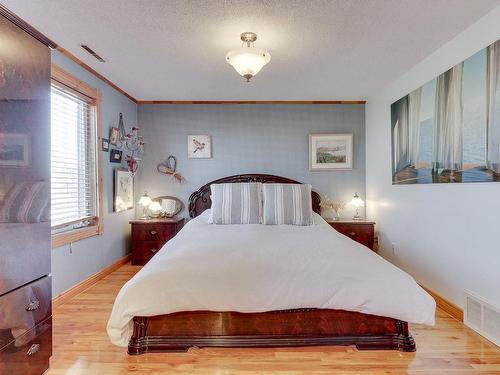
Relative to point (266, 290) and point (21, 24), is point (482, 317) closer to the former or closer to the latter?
point (266, 290)

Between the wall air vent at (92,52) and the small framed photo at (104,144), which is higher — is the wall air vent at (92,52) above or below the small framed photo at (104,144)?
above

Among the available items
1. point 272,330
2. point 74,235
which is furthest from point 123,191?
point 272,330

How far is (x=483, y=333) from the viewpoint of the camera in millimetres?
2160

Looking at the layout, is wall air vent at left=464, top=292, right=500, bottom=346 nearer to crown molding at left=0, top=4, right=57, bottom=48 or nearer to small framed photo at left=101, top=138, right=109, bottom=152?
crown molding at left=0, top=4, right=57, bottom=48

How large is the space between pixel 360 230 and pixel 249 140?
194 centimetres

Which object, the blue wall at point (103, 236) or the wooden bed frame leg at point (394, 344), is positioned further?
the blue wall at point (103, 236)

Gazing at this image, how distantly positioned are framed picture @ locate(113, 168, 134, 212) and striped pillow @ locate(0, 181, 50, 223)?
2.23 metres

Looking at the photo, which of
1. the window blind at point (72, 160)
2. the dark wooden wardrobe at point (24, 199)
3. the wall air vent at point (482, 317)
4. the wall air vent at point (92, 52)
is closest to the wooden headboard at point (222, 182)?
the window blind at point (72, 160)

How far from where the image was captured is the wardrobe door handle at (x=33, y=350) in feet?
5.07

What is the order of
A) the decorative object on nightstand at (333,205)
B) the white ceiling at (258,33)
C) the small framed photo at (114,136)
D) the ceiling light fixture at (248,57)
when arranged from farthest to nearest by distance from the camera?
1. the decorative object on nightstand at (333,205)
2. the small framed photo at (114,136)
3. the ceiling light fixture at (248,57)
4. the white ceiling at (258,33)

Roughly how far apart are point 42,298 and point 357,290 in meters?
1.77

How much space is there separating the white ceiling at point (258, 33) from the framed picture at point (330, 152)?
970 millimetres

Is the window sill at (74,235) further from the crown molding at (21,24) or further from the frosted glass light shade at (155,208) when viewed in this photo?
the crown molding at (21,24)

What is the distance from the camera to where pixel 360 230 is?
4008mm
